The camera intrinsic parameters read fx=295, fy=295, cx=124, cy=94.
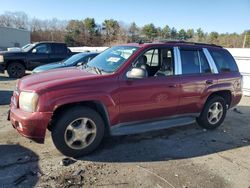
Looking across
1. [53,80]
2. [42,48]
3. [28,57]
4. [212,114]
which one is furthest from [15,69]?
[212,114]

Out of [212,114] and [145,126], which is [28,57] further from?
[145,126]

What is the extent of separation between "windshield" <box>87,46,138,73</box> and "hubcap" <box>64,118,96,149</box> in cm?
97

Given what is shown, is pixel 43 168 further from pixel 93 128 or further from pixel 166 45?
pixel 166 45

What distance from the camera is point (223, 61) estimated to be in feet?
21.5

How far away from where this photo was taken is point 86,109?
15.1 ft

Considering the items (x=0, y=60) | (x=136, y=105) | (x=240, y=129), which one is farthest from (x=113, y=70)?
(x=0, y=60)

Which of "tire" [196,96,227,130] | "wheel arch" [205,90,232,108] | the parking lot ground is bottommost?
the parking lot ground

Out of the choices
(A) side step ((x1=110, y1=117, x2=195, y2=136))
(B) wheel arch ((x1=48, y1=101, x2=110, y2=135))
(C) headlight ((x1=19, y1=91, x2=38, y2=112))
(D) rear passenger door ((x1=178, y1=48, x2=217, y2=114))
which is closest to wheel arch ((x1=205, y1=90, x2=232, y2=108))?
(D) rear passenger door ((x1=178, y1=48, x2=217, y2=114))

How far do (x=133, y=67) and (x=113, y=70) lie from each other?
1.15 ft

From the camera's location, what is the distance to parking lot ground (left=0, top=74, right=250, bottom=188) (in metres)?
3.99

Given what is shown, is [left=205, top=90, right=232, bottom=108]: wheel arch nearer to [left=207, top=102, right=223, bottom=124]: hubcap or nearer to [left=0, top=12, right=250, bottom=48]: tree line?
[left=207, top=102, right=223, bottom=124]: hubcap

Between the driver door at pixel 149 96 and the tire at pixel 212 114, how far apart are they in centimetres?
102

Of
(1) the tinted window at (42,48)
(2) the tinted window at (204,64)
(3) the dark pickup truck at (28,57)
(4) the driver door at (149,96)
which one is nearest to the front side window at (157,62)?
(4) the driver door at (149,96)

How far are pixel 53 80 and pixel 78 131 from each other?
2.88 ft
